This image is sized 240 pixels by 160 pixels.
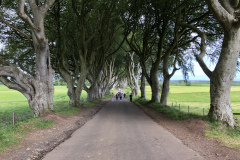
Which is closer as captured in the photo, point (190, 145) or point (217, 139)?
point (190, 145)

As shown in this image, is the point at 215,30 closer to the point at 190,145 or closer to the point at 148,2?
the point at 148,2

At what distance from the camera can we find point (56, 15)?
14195 millimetres

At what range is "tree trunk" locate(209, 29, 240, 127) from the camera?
830 centimetres

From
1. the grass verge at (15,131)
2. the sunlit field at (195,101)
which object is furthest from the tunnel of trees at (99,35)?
the sunlit field at (195,101)

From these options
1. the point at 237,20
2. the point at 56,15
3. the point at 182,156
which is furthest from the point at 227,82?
the point at 56,15

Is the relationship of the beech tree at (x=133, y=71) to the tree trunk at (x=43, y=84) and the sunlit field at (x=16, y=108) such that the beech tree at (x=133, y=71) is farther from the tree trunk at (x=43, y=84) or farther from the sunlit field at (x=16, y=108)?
the tree trunk at (x=43, y=84)

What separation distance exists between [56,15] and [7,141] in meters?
11.0

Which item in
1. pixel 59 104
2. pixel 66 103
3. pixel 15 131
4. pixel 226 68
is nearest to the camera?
pixel 15 131

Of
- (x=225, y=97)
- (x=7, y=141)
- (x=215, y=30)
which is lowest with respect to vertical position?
(x=7, y=141)

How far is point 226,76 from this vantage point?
8406 millimetres

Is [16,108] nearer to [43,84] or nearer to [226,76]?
[43,84]

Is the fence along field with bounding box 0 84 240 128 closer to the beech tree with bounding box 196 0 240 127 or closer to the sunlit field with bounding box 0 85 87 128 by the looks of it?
the sunlit field with bounding box 0 85 87 128

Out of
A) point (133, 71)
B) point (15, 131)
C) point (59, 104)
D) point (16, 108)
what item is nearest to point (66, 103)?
point (59, 104)

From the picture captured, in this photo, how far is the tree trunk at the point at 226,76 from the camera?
8297 millimetres
